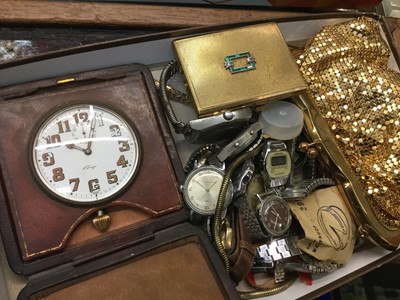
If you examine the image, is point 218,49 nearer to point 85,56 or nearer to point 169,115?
point 169,115

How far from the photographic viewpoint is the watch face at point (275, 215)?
40.8 inches

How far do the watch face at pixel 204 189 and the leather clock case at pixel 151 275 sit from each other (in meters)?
0.06

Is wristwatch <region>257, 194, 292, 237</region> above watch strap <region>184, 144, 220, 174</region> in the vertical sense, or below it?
below

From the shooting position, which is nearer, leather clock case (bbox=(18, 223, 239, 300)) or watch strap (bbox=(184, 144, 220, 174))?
leather clock case (bbox=(18, 223, 239, 300))

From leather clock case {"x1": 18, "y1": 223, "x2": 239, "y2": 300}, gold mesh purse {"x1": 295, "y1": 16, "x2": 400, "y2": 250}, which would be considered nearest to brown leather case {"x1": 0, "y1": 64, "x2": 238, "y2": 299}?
leather clock case {"x1": 18, "y1": 223, "x2": 239, "y2": 300}

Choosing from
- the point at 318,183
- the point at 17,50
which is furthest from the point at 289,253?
the point at 17,50

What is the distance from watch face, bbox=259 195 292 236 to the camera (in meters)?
1.04

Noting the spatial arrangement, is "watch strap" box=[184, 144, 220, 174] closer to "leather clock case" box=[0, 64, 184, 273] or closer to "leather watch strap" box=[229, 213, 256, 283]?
"leather clock case" box=[0, 64, 184, 273]

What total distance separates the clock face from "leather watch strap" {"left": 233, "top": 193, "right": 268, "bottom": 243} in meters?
0.25

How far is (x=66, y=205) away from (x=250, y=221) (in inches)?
15.7

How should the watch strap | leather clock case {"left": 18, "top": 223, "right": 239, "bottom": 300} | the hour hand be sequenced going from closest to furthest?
leather clock case {"left": 18, "top": 223, "right": 239, "bottom": 300}
the hour hand
the watch strap

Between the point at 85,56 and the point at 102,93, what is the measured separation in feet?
0.32

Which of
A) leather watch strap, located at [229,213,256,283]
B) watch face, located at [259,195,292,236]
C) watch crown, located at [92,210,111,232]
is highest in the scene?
watch crown, located at [92,210,111,232]

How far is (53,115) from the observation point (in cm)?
102
